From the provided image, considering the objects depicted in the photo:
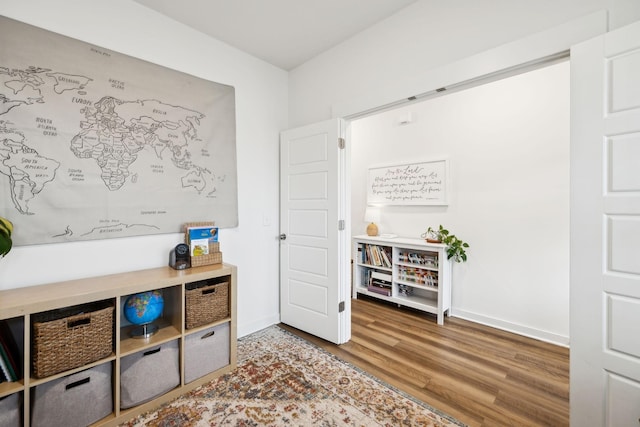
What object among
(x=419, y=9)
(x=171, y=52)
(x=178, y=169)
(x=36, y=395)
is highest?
(x=419, y=9)

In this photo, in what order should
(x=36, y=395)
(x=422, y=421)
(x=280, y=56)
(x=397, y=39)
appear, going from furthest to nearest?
(x=280, y=56) < (x=397, y=39) < (x=422, y=421) < (x=36, y=395)

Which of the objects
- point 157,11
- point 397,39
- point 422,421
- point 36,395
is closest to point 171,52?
point 157,11

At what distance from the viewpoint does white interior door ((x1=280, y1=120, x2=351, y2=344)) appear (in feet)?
8.30

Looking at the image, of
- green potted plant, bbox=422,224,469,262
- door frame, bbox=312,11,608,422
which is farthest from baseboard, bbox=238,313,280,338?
door frame, bbox=312,11,608,422

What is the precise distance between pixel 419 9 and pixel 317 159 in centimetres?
136

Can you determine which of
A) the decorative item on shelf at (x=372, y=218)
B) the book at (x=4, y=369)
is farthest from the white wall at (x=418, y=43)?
the book at (x=4, y=369)

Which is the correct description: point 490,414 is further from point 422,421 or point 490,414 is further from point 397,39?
point 397,39

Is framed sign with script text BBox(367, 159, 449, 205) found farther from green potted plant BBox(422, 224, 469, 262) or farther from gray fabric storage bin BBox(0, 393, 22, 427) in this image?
gray fabric storage bin BBox(0, 393, 22, 427)

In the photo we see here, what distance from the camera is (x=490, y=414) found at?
5.60 feet

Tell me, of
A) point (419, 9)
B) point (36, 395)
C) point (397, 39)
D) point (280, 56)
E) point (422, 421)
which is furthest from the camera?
point (280, 56)

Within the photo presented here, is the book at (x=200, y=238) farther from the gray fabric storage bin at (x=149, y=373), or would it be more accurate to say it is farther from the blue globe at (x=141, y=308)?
the gray fabric storage bin at (x=149, y=373)

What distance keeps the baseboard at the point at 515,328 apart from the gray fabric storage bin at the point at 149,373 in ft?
9.34

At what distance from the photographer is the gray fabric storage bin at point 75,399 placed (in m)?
1.43

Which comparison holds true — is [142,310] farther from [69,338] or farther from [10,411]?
[10,411]
